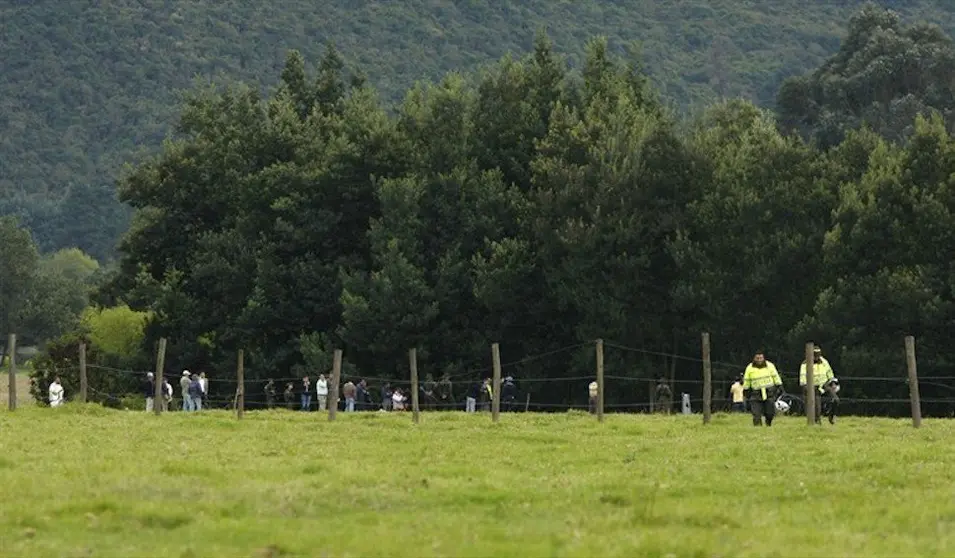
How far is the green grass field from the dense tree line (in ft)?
106

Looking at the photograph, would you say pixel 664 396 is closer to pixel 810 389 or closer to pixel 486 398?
pixel 486 398

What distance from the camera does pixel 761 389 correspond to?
1694 inches

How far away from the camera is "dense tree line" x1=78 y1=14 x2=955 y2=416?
231ft

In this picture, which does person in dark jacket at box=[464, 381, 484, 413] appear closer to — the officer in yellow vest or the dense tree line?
the dense tree line

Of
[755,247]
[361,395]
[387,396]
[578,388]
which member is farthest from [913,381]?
[578,388]

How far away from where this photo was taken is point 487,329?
78.4m

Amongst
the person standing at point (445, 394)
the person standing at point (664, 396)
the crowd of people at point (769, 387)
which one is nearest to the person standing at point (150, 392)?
the person standing at point (445, 394)

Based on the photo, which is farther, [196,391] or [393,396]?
[393,396]

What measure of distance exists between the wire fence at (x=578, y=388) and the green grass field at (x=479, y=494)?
2932 cm

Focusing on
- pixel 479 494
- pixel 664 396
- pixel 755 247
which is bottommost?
pixel 479 494

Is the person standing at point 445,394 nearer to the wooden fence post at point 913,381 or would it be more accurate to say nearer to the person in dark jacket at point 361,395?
the person in dark jacket at point 361,395

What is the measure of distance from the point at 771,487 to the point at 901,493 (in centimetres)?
175

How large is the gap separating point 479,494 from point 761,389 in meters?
19.2

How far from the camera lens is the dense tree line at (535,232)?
2771 inches
